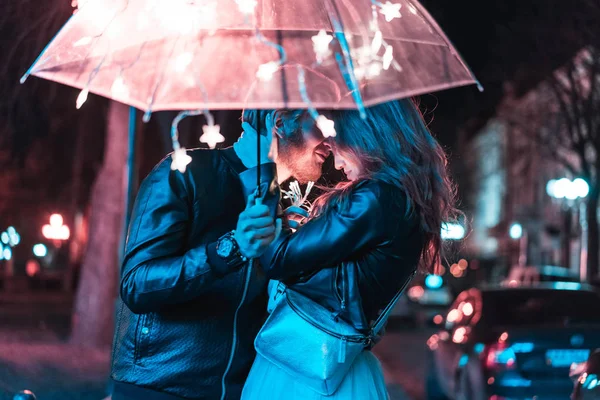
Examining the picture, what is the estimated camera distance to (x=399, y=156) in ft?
9.59

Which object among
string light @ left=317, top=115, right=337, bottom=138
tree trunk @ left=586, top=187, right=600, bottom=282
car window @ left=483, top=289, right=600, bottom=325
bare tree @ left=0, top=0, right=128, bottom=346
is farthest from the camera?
tree trunk @ left=586, top=187, right=600, bottom=282

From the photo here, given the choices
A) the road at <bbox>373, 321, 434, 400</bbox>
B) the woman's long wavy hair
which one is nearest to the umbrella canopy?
the woman's long wavy hair

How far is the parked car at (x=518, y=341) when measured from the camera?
27.8 feet

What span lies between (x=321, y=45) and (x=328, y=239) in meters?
0.58

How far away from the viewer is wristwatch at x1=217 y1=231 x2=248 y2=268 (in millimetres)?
2693

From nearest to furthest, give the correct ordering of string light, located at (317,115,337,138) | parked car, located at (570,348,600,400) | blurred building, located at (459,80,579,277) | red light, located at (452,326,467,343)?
string light, located at (317,115,337,138), parked car, located at (570,348,600,400), red light, located at (452,326,467,343), blurred building, located at (459,80,579,277)

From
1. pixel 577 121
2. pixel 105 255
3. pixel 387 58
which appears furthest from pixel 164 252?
pixel 577 121

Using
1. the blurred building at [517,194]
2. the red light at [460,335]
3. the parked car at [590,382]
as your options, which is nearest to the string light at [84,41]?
the blurred building at [517,194]

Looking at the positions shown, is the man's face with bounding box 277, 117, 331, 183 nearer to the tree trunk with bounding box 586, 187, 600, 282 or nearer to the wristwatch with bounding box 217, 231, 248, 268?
the wristwatch with bounding box 217, 231, 248, 268

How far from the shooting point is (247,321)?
9.98ft

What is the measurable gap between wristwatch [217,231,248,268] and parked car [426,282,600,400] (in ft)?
20.8

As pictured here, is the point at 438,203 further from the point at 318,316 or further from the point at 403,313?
the point at 403,313

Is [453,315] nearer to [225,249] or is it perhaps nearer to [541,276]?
[225,249]

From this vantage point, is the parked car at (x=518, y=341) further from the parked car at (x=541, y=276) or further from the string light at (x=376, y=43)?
the parked car at (x=541, y=276)
